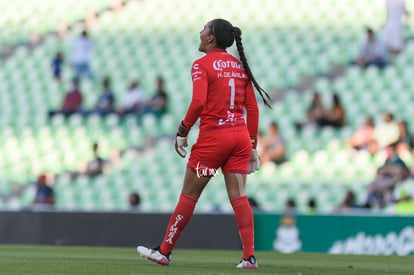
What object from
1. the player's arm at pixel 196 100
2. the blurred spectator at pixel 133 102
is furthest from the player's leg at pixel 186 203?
the blurred spectator at pixel 133 102

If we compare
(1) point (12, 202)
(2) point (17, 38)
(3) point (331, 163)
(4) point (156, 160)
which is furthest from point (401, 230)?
(2) point (17, 38)

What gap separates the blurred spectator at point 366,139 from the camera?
1808cm

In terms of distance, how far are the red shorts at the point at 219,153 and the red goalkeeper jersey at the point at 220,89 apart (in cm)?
7

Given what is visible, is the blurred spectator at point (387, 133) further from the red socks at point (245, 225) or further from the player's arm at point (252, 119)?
the red socks at point (245, 225)

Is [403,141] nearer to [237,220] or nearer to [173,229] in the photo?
[237,220]

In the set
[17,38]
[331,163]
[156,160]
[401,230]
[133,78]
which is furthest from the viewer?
[17,38]

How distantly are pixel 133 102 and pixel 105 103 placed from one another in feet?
1.96

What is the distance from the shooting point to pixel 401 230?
1447cm

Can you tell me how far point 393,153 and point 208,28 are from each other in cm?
807

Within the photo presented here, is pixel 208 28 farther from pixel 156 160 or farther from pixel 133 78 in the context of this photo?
pixel 133 78

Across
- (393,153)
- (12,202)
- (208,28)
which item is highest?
(208,28)

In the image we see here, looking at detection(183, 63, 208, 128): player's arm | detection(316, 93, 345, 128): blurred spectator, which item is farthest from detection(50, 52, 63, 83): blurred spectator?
detection(183, 63, 208, 128): player's arm

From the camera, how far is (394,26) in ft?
66.6

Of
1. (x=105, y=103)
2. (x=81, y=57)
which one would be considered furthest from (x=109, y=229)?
(x=81, y=57)
